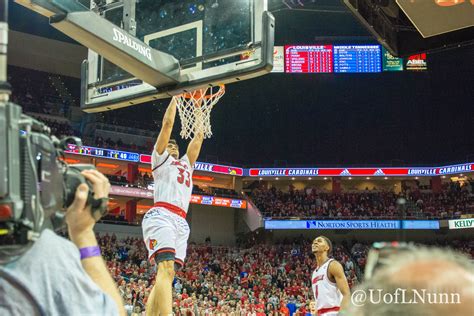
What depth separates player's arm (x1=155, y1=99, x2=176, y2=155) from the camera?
23.6ft

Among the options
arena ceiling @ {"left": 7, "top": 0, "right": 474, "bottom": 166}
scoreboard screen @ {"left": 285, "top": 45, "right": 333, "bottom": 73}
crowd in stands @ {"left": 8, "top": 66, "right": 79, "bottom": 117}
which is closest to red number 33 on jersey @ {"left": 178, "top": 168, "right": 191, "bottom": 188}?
scoreboard screen @ {"left": 285, "top": 45, "right": 333, "bottom": 73}

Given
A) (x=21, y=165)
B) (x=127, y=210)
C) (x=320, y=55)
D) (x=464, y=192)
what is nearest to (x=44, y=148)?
(x=21, y=165)

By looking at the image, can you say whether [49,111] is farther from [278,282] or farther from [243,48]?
[243,48]

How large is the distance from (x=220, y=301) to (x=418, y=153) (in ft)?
65.7

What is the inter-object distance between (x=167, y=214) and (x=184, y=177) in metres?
0.53

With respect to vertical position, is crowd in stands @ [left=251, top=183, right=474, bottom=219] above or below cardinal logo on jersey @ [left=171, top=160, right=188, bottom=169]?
above

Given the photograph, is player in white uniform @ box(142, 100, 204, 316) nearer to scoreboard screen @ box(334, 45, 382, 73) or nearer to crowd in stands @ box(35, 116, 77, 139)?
crowd in stands @ box(35, 116, 77, 139)

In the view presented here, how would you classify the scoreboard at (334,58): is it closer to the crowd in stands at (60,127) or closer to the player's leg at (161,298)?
the crowd in stands at (60,127)

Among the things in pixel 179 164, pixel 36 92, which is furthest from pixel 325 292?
pixel 36 92

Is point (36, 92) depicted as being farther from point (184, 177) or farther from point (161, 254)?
point (161, 254)

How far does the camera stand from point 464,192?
3288cm

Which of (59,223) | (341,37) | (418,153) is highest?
(341,37)

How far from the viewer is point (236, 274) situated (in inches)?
1032

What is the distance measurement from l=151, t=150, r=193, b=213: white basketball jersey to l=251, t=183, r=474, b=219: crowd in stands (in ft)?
82.5
